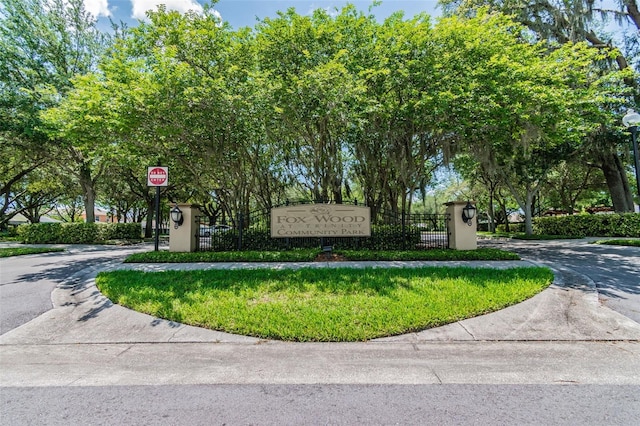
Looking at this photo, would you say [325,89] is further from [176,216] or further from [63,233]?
[63,233]

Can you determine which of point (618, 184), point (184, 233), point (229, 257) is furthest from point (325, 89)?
point (618, 184)

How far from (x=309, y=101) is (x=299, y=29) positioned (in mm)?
2223

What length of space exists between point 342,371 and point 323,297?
204 cm

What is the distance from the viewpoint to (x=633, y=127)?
9234mm

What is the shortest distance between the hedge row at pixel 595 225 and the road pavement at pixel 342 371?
A: 13.8m

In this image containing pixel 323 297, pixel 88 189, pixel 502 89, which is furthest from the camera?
pixel 88 189

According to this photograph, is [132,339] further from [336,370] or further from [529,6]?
[529,6]

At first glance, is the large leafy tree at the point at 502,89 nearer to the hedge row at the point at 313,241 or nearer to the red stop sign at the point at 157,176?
the hedge row at the point at 313,241

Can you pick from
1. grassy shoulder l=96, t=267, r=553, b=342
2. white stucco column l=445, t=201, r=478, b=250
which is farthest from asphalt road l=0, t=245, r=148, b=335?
white stucco column l=445, t=201, r=478, b=250

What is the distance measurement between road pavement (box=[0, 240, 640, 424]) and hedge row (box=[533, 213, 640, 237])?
13.8 meters

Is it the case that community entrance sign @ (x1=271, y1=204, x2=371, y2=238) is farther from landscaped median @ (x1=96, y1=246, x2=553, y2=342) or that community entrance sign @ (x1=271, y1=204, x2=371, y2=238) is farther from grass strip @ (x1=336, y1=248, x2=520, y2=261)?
landscaped median @ (x1=96, y1=246, x2=553, y2=342)

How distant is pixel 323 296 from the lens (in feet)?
16.8

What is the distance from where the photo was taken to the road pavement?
7.75ft

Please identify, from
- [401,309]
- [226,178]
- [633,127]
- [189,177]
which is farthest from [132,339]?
[189,177]
